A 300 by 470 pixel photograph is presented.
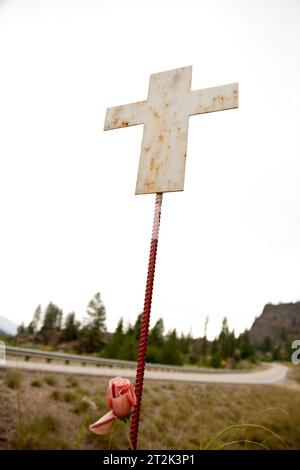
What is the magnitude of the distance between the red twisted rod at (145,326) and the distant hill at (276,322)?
138654 mm

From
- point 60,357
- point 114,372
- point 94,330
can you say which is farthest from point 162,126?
point 94,330

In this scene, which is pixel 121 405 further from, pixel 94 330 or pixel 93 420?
pixel 94 330

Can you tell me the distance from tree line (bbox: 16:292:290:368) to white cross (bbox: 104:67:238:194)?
26872 millimetres

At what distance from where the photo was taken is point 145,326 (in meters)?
1.87

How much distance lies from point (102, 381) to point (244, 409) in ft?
16.4

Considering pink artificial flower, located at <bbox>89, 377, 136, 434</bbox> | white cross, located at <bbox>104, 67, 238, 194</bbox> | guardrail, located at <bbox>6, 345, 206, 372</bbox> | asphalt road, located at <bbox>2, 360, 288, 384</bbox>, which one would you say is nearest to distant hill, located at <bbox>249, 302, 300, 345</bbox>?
asphalt road, located at <bbox>2, 360, 288, 384</bbox>

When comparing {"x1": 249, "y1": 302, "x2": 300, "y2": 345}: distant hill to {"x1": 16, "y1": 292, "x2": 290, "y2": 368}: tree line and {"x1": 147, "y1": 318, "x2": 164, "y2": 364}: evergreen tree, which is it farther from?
{"x1": 147, "y1": 318, "x2": 164, "y2": 364}: evergreen tree

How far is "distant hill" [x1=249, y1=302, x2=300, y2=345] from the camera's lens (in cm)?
13438

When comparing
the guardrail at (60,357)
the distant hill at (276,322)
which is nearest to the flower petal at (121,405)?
the guardrail at (60,357)

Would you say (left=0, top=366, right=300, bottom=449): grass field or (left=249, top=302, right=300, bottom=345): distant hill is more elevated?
(left=249, top=302, right=300, bottom=345): distant hill

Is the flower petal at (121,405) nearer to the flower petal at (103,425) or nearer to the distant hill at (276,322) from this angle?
the flower petal at (103,425)

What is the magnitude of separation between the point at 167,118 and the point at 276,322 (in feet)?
532

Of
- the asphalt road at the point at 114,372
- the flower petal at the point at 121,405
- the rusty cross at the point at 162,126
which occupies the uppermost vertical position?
the rusty cross at the point at 162,126

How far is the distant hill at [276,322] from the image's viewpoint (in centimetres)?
13438
